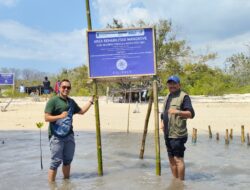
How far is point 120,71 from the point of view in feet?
27.2

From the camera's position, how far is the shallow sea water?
827 centimetres

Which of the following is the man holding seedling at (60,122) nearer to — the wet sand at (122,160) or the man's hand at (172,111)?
the wet sand at (122,160)

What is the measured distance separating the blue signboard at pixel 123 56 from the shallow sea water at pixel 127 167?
1973mm

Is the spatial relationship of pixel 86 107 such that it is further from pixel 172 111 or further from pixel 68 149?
pixel 172 111

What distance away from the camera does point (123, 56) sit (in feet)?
27.1

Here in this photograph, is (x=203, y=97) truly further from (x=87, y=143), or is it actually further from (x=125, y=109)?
(x=87, y=143)

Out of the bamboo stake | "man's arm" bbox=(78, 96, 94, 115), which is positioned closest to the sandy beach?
the bamboo stake

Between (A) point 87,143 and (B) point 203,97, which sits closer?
(A) point 87,143

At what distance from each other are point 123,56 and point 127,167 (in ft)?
9.59

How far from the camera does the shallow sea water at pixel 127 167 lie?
8273 millimetres

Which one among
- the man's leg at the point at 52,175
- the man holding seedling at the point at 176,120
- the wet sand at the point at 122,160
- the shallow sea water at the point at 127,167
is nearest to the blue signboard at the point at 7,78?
the wet sand at the point at 122,160

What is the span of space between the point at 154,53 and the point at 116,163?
3446 mm

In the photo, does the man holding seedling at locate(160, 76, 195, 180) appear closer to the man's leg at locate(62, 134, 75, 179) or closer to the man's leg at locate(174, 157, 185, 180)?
the man's leg at locate(174, 157, 185, 180)

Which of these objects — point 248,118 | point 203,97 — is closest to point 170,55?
point 203,97
